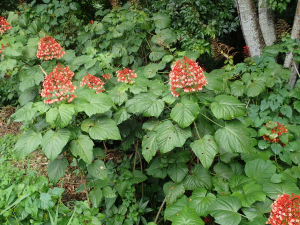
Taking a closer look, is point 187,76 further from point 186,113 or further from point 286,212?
point 286,212

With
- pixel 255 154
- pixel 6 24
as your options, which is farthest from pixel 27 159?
pixel 255 154

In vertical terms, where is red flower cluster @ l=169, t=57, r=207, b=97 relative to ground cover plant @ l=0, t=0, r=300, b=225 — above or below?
above

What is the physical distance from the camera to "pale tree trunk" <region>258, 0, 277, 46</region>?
9.53 ft

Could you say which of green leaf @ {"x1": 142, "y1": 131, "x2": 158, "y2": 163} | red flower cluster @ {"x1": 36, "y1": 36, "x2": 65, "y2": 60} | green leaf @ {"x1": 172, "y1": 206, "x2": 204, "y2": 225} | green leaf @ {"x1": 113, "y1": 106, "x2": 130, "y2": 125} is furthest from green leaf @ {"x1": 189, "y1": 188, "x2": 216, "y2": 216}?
red flower cluster @ {"x1": 36, "y1": 36, "x2": 65, "y2": 60}

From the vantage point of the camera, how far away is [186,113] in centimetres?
157

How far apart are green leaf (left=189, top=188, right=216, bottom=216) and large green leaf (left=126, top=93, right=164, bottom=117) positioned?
782 mm

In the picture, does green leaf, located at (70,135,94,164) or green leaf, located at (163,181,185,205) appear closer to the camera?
green leaf, located at (70,135,94,164)

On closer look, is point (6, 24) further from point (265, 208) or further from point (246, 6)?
point (265, 208)

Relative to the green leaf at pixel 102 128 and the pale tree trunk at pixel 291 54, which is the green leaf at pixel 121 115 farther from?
the pale tree trunk at pixel 291 54

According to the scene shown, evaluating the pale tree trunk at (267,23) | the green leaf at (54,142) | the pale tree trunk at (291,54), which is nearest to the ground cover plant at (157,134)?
the green leaf at (54,142)

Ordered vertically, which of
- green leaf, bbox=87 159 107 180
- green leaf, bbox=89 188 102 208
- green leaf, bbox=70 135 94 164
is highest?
green leaf, bbox=70 135 94 164

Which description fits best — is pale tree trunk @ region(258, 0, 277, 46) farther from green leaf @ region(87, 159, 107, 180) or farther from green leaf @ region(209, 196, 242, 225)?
green leaf @ region(87, 159, 107, 180)

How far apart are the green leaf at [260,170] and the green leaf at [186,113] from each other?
2.81 feet

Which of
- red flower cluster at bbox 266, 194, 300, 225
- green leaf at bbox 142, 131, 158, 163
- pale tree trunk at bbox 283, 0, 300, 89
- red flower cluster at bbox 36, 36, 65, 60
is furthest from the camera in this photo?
pale tree trunk at bbox 283, 0, 300, 89
